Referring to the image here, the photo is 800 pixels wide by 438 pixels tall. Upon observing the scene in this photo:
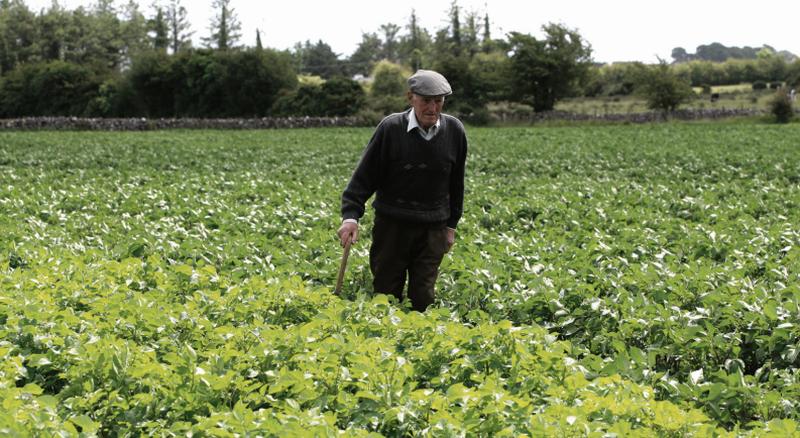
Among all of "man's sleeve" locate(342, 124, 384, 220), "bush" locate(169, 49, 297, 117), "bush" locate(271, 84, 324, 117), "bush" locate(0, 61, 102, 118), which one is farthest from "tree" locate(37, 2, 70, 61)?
"man's sleeve" locate(342, 124, 384, 220)

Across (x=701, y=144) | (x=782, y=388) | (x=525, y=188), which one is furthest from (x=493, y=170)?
(x=782, y=388)

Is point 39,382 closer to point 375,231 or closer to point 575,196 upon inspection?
point 375,231

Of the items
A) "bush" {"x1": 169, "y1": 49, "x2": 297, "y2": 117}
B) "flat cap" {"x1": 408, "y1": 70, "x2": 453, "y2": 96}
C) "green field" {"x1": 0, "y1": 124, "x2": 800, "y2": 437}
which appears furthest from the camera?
"bush" {"x1": 169, "y1": 49, "x2": 297, "y2": 117}

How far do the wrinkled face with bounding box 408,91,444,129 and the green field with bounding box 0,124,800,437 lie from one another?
1466 millimetres

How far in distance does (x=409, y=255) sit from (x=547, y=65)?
68.2 metres

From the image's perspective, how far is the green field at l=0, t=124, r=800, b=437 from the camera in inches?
128

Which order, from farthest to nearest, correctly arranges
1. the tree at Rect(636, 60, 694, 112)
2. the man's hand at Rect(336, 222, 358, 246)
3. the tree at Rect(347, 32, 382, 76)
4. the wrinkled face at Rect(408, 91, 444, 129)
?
the tree at Rect(347, 32, 382, 76) → the tree at Rect(636, 60, 694, 112) → the man's hand at Rect(336, 222, 358, 246) → the wrinkled face at Rect(408, 91, 444, 129)

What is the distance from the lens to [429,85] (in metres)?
5.61

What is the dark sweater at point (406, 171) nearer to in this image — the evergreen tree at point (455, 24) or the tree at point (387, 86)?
the tree at point (387, 86)

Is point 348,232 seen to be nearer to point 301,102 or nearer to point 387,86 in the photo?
→ point 301,102

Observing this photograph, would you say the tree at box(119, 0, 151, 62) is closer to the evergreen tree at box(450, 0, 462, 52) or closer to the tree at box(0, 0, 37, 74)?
the tree at box(0, 0, 37, 74)

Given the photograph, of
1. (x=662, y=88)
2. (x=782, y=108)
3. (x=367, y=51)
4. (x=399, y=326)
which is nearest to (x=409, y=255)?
(x=399, y=326)

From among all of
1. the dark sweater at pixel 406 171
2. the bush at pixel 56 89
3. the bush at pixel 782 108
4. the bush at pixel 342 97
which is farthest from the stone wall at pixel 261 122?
the dark sweater at pixel 406 171

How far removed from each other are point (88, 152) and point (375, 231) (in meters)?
24.4
